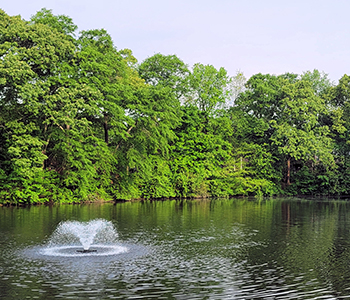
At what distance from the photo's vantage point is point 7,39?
3919cm

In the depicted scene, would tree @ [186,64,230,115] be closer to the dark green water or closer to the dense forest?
the dense forest

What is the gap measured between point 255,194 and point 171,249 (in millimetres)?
46051

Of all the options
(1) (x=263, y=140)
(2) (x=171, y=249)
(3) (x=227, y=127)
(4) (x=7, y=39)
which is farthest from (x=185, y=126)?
(2) (x=171, y=249)

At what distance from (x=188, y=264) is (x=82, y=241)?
6131 mm

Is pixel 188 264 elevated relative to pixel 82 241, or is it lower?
lower

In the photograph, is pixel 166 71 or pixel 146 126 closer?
pixel 146 126

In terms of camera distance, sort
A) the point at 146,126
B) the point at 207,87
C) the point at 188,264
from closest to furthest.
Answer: the point at 188,264
the point at 146,126
the point at 207,87

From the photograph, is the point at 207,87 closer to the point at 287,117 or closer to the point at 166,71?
the point at 166,71

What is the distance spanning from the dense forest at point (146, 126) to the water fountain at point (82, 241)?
53.0 feet

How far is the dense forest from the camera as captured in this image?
40.2m

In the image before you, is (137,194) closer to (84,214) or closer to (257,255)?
(84,214)

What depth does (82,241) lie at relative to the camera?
20.4m

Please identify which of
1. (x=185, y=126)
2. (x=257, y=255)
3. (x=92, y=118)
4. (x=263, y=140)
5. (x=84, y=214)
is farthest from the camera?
(x=263, y=140)

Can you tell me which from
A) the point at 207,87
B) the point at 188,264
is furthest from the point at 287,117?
the point at 188,264
